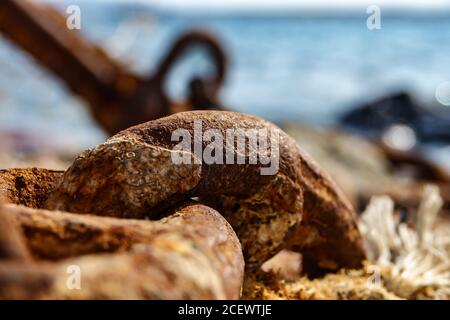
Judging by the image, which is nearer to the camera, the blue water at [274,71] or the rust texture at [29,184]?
the rust texture at [29,184]

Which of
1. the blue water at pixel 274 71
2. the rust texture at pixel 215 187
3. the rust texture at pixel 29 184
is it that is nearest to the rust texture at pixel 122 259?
the rust texture at pixel 215 187

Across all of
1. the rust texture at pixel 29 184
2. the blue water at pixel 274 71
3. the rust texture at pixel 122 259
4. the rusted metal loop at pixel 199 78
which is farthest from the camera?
the blue water at pixel 274 71

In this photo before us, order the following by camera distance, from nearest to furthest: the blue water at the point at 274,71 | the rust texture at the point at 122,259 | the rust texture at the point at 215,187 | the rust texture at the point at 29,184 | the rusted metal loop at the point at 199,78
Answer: the rust texture at the point at 122,259 → the rust texture at the point at 215,187 → the rust texture at the point at 29,184 → the rusted metal loop at the point at 199,78 → the blue water at the point at 274,71

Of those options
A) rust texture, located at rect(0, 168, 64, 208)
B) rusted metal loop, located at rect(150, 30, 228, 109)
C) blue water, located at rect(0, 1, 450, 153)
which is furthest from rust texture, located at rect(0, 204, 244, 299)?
blue water, located at rect(0, 1, 450, 153)

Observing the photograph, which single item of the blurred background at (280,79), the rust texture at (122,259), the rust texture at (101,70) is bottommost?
the rust texture at (122,259)

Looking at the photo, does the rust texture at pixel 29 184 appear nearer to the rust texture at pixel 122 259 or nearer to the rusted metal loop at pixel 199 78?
the rust texture at pixel 122 259

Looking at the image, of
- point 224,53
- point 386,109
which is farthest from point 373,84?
point 224,53
